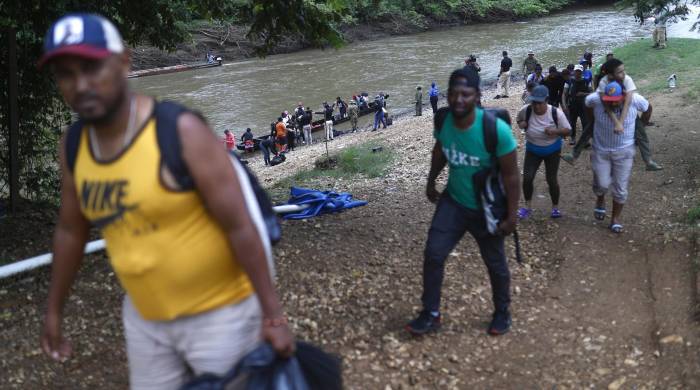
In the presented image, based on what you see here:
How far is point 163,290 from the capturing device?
7.19 feet

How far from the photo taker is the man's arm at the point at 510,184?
410 centimetres

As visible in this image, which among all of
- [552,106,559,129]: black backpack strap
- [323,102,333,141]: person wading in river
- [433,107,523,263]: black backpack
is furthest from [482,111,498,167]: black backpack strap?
[323,102,333,141]: person wading in river

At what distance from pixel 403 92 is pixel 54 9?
2515cm

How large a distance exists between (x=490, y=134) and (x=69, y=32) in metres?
2.65

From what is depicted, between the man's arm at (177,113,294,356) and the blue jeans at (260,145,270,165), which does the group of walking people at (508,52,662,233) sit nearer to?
the man's arm at (177,113,294,356)

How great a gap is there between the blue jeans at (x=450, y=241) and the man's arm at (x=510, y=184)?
13 centimetres

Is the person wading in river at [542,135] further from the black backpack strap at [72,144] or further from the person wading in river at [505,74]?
the person wading in river at [505,74]

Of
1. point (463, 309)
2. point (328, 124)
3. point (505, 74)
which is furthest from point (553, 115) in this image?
point (505, 74)

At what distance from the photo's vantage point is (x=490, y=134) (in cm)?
407

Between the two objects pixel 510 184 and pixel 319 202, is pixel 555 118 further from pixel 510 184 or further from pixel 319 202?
pixel 510 184

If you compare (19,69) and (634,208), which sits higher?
(19,69)

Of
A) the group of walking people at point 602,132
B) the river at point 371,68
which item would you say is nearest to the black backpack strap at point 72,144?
the group of walking people at point 602,132

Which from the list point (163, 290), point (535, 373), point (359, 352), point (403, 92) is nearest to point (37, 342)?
point (359, 352)

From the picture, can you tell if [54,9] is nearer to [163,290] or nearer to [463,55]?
[163,290]
